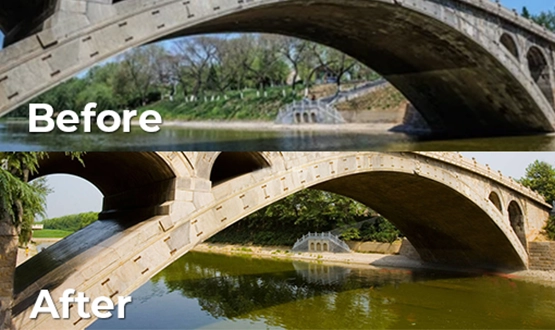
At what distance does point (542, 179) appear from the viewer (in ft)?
74.9

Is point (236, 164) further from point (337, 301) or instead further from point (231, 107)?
point (337, 301)

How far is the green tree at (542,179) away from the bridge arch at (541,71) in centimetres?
754

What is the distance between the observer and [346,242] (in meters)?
25.1


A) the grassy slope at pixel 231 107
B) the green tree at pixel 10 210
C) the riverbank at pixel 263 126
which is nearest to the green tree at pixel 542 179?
the riverbank at pixel 263 126

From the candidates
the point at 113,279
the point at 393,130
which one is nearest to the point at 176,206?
the point at 113,279

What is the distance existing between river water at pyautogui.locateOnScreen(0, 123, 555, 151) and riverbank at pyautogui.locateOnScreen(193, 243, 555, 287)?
5051mm

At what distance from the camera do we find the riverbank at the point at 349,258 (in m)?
17.9

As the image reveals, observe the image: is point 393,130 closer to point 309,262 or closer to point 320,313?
point 320,313

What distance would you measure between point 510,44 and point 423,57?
2.76 meters

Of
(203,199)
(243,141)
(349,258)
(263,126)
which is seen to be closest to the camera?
(203,199)

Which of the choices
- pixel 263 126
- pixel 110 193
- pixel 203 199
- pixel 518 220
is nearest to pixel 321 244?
pixel 518 220

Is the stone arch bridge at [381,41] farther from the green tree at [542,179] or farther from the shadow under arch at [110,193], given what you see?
the green tree at [542,179]

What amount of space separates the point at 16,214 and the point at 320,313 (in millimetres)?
8381

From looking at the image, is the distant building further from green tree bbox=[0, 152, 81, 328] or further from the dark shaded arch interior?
green tree bbox=[0, 152, 81, 328]
